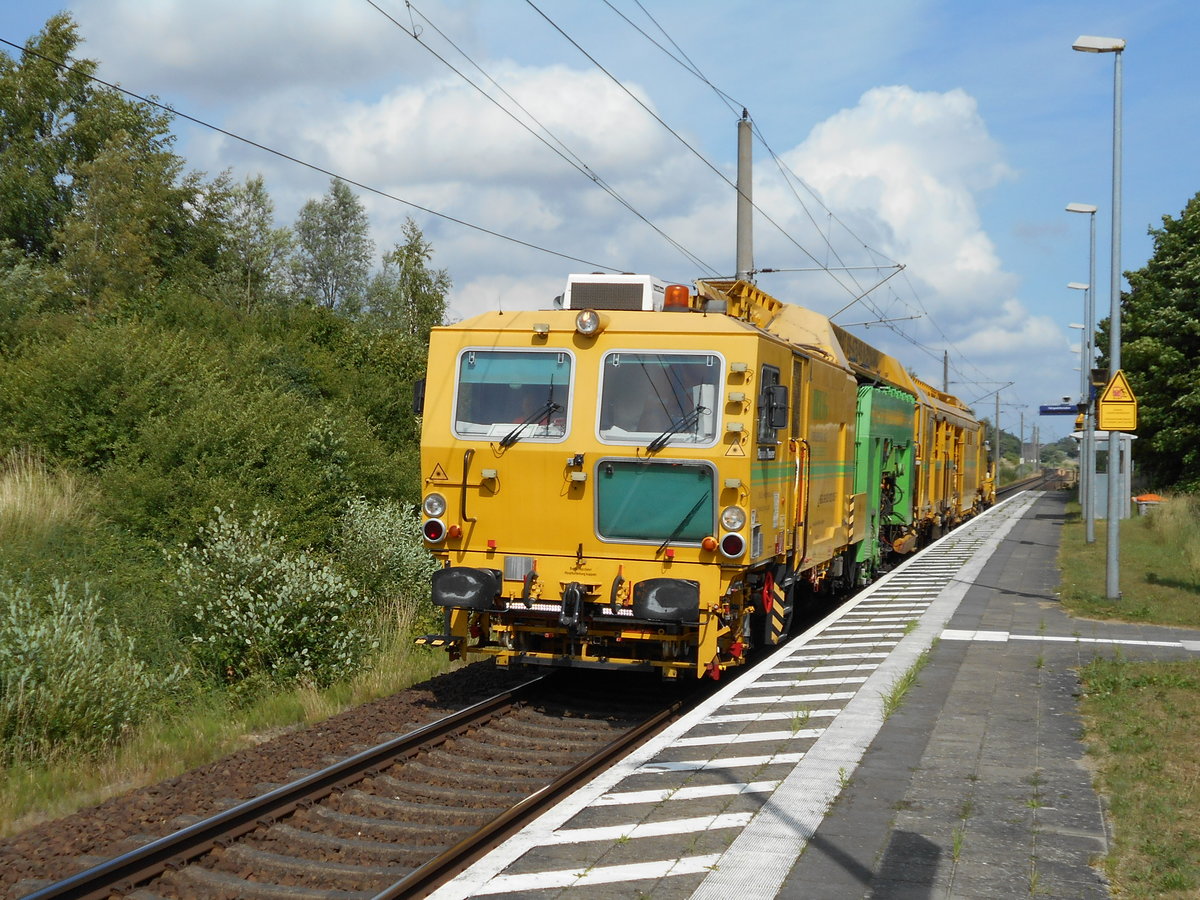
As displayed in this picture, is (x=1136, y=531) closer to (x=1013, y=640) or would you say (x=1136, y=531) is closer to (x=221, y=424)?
(x=1013, y=640)

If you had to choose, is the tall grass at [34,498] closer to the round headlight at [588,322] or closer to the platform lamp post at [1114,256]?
the round headlight at [588,322]

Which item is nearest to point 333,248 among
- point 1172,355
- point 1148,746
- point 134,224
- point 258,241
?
point 258,241

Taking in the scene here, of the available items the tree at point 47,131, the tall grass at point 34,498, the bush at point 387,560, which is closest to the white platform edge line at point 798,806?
the bush at point 387,560

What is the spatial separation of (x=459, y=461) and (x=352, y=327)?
20.7 metres

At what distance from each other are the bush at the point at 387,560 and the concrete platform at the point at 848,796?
534cm

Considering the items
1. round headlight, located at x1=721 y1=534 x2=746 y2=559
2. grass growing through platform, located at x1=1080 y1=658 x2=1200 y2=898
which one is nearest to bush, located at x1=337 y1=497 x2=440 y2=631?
round headlight, located at x1=721 y1=534 x2=746 y2=559

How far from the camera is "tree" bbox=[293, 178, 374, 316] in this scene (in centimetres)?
6656

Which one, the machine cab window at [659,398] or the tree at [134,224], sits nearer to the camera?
the machine cab window at [659,398]

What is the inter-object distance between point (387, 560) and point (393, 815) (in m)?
8.58

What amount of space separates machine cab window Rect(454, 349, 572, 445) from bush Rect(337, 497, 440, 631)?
5223 millimetres

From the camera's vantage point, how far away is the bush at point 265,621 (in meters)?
10.9

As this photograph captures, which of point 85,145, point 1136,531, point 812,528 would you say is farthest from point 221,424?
point 85,145

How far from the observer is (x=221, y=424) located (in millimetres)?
16422

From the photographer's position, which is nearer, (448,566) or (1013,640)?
(448,566)
